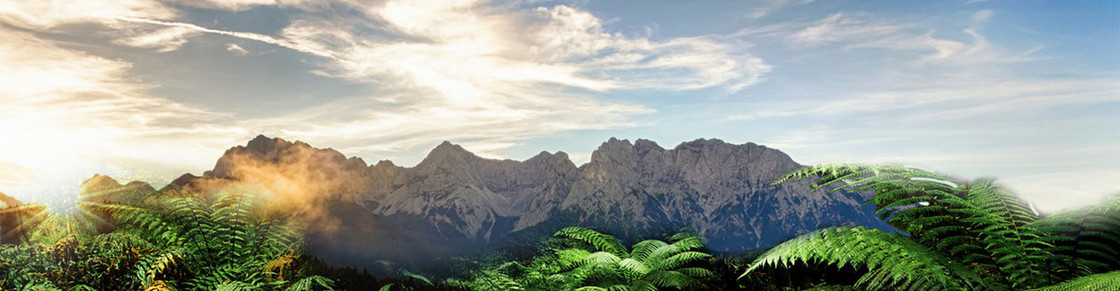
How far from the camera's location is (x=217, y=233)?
673 centimetres

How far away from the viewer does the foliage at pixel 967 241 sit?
10.0 ft

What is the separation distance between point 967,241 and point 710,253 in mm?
2673

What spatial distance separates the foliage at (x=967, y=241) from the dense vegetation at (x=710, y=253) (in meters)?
0.01

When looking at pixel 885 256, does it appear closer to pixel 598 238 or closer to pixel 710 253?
pixel 710 253

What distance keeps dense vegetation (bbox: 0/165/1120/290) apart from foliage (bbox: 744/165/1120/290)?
1 centimetres

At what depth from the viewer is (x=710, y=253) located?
5922mm

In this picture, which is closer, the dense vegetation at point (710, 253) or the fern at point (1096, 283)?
the fern at point (1096, 283)

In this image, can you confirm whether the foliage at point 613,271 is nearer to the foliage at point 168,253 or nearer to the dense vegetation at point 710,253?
the dense vegetation at point 710,253

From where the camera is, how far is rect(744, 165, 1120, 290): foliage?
3.06 m

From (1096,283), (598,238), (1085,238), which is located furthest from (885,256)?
(598,238)

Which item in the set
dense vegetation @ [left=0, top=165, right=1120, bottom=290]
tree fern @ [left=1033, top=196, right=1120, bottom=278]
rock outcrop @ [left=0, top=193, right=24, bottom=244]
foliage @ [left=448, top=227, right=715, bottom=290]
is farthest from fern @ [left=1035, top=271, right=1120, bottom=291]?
rock outcrop @ [left=0, top=193, right=24, bottom=244]

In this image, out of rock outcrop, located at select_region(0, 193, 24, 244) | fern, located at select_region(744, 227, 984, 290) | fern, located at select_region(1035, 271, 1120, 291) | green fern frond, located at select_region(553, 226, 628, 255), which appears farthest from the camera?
rock outcrop, located at select_region(0, 193, 24, 244)

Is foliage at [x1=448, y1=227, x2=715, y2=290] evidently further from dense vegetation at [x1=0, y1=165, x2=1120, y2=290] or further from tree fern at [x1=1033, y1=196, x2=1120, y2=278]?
tree fern at [x1=1033, y1=196, x2=1120, y2=278]

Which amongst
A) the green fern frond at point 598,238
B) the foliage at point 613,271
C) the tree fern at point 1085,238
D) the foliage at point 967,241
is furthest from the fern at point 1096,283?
the green fern frond at point 598,238
